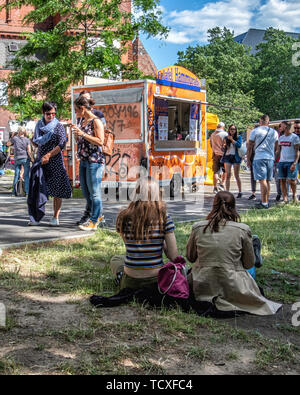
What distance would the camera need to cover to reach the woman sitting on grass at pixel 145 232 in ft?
13.6

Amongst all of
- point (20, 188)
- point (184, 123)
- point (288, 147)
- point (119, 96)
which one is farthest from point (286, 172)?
point (20, 188)

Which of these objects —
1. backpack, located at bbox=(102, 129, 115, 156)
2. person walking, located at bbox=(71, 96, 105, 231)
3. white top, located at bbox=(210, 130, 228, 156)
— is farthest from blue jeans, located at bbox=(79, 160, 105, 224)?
white top, located at bbox=(210, 130, 228, 156)

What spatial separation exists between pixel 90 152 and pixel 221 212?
11.9 ft

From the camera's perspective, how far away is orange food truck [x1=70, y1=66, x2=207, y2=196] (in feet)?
38.1

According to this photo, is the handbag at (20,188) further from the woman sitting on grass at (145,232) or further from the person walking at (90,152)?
the woman sitting on grass at (145,232)

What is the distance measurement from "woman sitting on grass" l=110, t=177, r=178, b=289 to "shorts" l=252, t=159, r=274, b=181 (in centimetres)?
635

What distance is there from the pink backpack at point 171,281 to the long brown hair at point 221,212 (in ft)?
1.35

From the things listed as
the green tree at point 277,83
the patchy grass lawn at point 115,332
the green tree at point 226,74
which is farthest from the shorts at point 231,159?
the green tree at point 277,83

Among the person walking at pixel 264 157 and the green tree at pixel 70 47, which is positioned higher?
the green tree at pixel 70 47

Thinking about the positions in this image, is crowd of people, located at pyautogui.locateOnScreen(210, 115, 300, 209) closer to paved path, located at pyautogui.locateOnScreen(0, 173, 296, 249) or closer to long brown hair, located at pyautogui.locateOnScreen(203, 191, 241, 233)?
paved path, located at pyautogui.locateOnScreen(0, 173, 296, 249)
